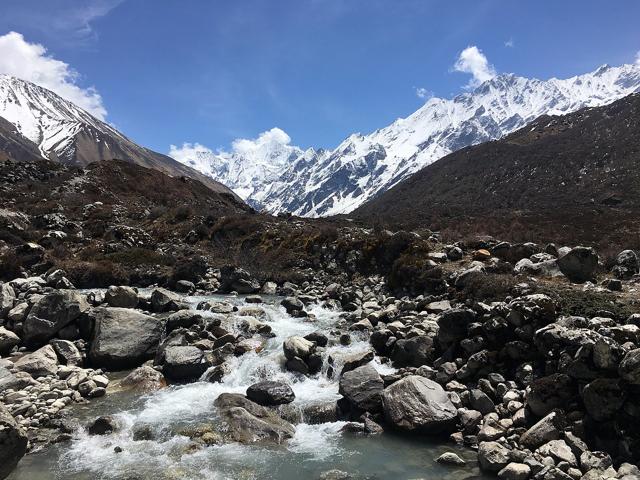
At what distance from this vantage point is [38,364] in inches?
603

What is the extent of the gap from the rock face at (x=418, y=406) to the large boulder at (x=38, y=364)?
1137 cm

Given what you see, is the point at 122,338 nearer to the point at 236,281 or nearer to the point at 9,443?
the point at 9,443

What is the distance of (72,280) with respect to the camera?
2788 cm

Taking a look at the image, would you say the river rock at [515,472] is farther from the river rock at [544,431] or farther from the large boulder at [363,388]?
the large boulder at [363,388]

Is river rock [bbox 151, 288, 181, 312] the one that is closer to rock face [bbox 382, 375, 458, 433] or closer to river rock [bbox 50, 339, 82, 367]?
river rock [bbox 50, 339, 82, 367]

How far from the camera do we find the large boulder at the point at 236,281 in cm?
2964

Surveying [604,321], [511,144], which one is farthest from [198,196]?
[511,144]

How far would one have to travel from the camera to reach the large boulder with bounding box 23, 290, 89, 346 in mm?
17609

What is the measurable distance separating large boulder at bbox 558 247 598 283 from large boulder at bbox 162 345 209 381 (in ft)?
52.2

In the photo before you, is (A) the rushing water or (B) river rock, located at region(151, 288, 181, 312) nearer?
(A) the rushing water

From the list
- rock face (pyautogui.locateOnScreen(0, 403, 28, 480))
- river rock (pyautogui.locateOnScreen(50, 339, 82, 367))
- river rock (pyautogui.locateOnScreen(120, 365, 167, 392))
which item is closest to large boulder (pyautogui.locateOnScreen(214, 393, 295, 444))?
river rock (pyautogui.locateOnScreen(120, 365, 167, 392))

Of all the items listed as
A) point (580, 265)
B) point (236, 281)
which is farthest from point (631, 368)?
point (236, 281)

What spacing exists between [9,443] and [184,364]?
7.19 meters

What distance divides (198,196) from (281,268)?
124ft
